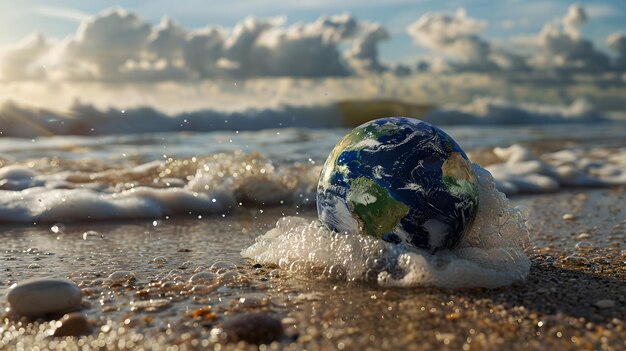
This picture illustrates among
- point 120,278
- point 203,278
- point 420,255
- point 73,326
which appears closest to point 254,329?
point 73,326

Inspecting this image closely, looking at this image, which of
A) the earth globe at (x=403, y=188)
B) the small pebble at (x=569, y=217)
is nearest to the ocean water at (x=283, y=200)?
the earth globe at (x=403, y=188)

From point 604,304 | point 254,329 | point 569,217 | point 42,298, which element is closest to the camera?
point 254,329

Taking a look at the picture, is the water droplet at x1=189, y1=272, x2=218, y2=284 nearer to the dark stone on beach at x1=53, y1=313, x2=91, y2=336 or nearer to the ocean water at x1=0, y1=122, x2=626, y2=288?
the ocean water at x1=0, y1=122, x2=626, y2=288

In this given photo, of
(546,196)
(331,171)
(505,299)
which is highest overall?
(331,171)

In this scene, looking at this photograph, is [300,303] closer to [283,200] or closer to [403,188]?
[403,188]

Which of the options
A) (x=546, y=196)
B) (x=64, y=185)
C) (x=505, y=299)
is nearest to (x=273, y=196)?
(x=64, y=185)

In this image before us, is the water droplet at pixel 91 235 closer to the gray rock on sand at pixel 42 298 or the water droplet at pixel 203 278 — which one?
the water droplet at pixel 203 278

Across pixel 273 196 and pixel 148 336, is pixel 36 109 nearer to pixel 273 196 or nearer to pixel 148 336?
pixel 273 196
